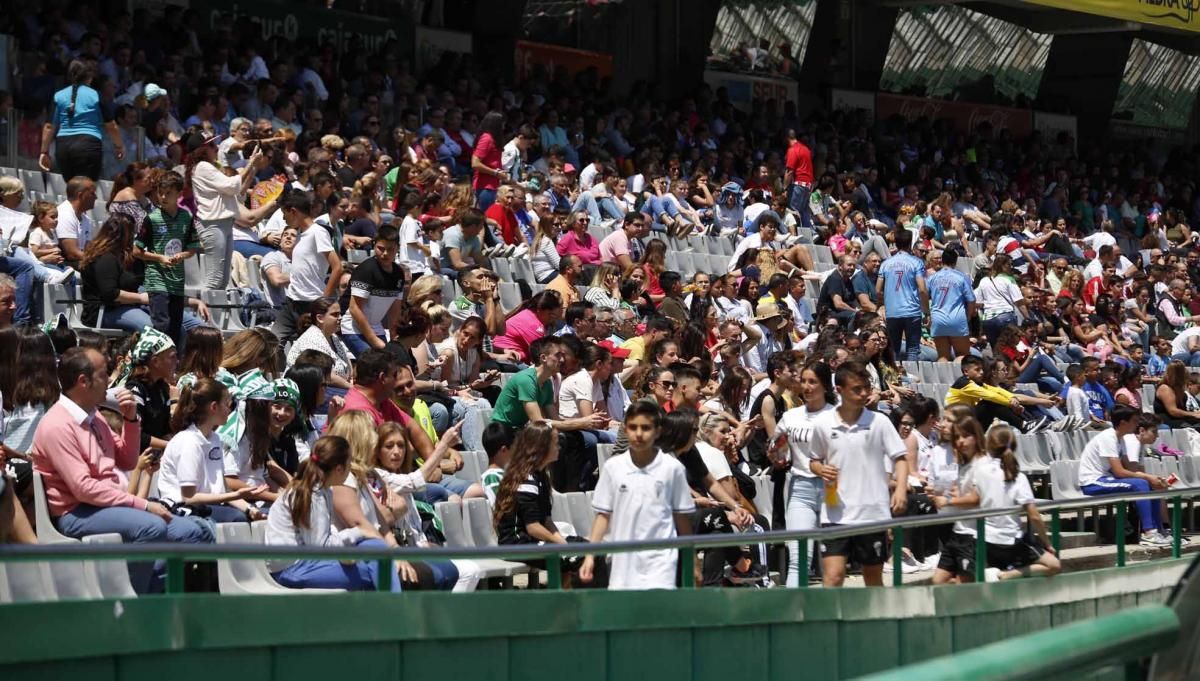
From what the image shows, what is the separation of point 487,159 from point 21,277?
273 inches

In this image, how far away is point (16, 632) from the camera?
4.45 meters

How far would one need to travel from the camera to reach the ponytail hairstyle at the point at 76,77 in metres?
13.3

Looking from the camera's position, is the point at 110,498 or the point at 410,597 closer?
the point at 410,597

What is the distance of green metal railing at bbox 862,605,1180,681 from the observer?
2.45m

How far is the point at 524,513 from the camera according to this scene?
27.3ft

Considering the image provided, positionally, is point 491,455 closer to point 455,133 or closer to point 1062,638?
point 1062,638

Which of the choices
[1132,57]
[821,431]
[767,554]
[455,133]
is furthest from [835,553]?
[1132,57]

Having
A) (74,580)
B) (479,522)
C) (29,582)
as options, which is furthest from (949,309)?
(29,582)

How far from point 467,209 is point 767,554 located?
763cm

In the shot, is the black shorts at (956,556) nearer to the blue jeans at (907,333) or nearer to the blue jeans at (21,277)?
the blue jeans at (21,277)

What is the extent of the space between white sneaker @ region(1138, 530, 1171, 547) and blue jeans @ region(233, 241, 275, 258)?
6716 millimetres

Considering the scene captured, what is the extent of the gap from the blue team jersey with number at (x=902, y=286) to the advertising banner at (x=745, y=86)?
1218cm

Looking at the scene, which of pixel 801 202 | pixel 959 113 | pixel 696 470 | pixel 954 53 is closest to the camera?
pixel 696 470

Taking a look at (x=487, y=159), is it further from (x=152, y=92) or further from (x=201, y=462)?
(x=201, y=462)
